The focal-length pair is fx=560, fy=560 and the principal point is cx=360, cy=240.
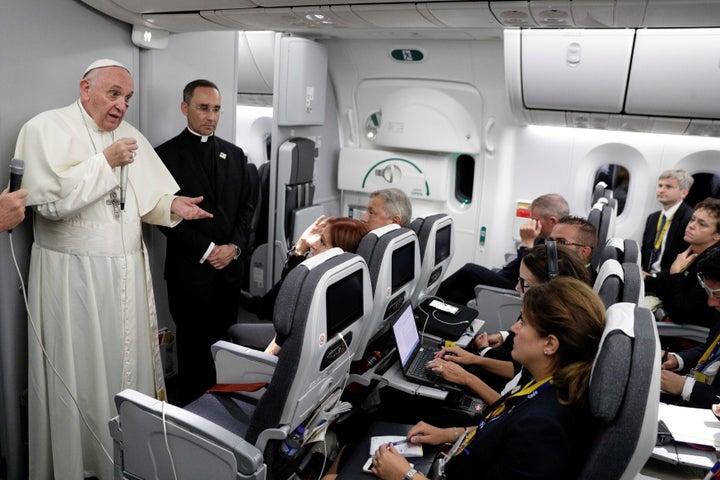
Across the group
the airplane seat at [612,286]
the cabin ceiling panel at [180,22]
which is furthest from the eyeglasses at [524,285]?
the cabin ceiling panel at [180,22]

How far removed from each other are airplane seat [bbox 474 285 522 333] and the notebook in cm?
128

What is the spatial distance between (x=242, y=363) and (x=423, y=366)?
101cm

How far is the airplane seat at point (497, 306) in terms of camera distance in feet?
14.4

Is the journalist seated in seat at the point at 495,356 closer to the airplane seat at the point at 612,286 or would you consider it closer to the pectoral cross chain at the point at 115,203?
the airplane seat at the point at 612,286

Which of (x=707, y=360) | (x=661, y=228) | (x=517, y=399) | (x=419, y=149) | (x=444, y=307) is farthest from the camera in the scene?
(x=419, y=149)

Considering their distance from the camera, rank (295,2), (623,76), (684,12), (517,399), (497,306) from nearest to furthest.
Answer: (517,399), (684,12), (295,2), (497,306), (623,76)

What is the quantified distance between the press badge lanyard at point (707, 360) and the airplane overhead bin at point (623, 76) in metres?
2.55

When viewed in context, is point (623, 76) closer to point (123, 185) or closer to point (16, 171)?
point (123, 185)

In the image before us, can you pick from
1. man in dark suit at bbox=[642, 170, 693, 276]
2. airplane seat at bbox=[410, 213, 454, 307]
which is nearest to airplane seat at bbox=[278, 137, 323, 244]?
airplane seat at bbox=[410, 213, 454, 307]

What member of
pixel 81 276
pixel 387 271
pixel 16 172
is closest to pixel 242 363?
pixel 387 271

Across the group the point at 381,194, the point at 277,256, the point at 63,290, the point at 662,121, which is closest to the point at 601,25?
the point at 381,194

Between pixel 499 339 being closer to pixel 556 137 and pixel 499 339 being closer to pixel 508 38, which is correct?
pixel 508 38

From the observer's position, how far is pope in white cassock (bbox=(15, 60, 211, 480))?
9.41 feet

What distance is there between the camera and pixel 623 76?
15.6 ft
